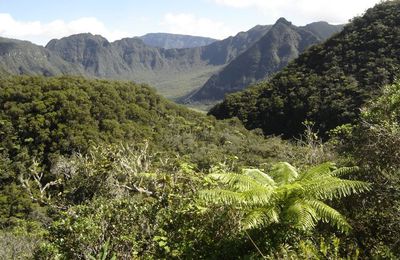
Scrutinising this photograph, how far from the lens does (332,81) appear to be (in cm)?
4472

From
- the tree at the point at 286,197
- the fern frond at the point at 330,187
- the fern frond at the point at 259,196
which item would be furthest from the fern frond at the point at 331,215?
the fern frond at the point at 259,196

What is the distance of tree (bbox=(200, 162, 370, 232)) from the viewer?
17.6 feet

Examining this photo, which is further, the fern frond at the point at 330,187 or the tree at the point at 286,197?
the fern frond at the point at 330,187

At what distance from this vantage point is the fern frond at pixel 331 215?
5.29 meters

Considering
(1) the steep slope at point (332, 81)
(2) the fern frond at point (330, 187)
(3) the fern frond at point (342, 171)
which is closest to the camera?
(2) the fern frond at point (330, 187)

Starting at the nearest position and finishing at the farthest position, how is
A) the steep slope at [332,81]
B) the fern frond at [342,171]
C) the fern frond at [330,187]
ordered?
1. the fern frond at [330,187]
2. the fern frond at [342,171]
3. the steep slope at [332,81]

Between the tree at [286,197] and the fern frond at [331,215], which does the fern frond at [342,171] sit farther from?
the fern frond at [331,215]

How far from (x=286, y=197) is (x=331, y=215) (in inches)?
30.6

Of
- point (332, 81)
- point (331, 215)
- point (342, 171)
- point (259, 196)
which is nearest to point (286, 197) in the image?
point (259, 196)

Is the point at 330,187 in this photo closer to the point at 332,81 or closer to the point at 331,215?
the point at 331,215

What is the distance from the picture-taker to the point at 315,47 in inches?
2112

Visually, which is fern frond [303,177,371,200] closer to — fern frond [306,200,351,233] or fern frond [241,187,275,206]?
fern frond [306,200,351,233]

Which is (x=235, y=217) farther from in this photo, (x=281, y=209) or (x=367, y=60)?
(x=367, y=60)

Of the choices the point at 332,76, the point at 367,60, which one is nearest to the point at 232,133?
the point at 332,76
